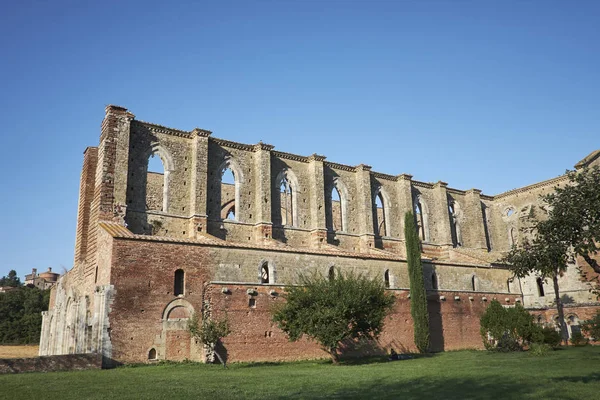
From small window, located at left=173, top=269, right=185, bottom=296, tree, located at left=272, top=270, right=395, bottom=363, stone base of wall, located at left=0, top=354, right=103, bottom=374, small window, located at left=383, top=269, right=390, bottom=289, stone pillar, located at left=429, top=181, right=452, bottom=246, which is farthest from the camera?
stone pillar, located at left=429, top=181, right=452, bottom=246

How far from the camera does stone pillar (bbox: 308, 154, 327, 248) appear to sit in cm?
3052

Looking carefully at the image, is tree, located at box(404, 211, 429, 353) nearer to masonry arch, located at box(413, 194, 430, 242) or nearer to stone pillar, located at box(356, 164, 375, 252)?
stone pillar, located at box(356, 164, 375, 252)

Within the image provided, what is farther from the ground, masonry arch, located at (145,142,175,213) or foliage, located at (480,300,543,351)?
masonry arch, located at (145,142,175,213)

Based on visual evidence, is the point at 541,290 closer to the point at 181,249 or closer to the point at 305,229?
the point at 305,229

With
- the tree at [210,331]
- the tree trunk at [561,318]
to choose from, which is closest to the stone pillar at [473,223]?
the tree trunk at [561,318]

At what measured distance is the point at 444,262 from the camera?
2953 centimetres

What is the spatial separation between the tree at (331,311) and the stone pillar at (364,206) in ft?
36.4

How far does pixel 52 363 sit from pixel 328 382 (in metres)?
9.52

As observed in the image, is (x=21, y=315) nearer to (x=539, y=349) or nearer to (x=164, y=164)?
(x=164, y=164)

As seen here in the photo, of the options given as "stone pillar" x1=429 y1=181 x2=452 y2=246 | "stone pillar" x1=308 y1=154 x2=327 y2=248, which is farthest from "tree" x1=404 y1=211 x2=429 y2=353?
"stone pillar" x1=429 y1=181 x2=452 y2=246

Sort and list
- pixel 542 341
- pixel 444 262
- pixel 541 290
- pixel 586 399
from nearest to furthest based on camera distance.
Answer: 1. pixel 586 399
2. pixel 542 341
3. pixel 444 262
4. pixel 541 290

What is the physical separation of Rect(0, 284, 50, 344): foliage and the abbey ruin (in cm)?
2191

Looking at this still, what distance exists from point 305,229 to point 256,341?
11.0 meters

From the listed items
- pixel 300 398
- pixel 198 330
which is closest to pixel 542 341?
pixel 198 330
